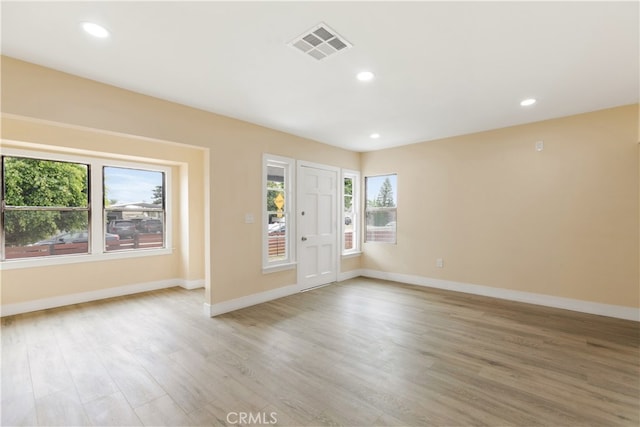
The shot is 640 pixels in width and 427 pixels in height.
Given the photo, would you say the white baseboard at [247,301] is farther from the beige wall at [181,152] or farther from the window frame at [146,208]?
the window frame at [146,208]

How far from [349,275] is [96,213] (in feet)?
15.2

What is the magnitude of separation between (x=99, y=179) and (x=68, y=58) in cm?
268

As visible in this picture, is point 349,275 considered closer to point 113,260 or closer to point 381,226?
point 381,226

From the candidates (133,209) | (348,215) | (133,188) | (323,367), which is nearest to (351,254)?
(348,215)

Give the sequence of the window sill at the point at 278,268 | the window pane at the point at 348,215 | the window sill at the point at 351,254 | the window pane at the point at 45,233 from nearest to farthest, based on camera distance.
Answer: the window pane at the point at 45,233 → the window sill at the point at 278,268 → the window sill at the point at 351,254 → the window pane at the point at 348,215

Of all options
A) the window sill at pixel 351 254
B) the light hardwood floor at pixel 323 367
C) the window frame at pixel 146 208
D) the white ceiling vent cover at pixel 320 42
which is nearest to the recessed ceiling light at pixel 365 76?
the white ceiling vent cover at pixel 320 42

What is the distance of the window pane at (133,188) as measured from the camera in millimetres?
4715

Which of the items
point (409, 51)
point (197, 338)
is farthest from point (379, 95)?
point (197, 338)

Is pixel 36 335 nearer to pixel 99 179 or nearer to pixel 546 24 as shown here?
pixel 99 179

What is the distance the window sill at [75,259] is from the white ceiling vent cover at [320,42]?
4516 mm

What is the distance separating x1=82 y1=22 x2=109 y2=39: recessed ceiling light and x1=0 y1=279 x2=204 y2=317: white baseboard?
3.92 meters
